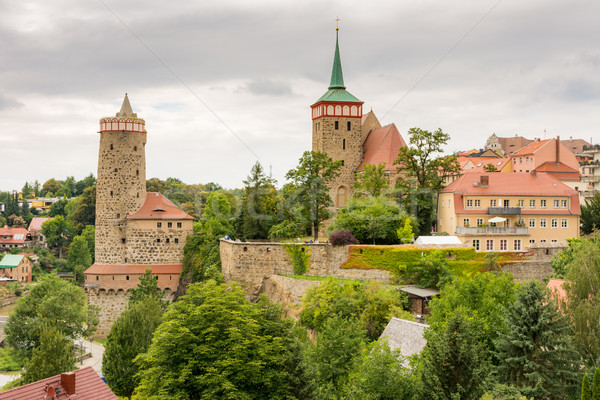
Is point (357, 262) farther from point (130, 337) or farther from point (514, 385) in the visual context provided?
point (514, 385)

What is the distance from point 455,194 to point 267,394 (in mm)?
25521

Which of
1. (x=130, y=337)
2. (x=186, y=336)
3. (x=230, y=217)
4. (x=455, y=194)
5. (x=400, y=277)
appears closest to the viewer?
(x=186, y=336)

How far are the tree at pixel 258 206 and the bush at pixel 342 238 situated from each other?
29.5ft

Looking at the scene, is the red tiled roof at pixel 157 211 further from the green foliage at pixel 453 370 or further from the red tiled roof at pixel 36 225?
the red tiled roof at pixel 36 225

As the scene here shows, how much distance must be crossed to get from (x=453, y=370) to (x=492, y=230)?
22281mm

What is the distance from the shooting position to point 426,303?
3562 cm

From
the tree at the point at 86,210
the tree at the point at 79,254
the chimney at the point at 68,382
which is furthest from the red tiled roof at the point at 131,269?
the tree at the point at 79,254

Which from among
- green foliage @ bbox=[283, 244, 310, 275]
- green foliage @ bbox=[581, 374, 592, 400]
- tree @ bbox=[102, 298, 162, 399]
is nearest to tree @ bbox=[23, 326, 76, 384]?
tree @ bbox=[102, 298, 162, 399]

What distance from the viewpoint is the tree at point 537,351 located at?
21.6 meters

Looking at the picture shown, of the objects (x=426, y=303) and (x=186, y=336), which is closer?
(x=186, y=336)

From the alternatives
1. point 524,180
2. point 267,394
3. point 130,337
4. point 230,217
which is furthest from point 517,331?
point 230,217

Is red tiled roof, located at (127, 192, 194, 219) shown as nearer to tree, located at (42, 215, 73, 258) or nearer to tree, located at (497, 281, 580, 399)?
tree, located at (497, 281, 580, 399)

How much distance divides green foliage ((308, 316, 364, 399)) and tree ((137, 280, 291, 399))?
9.92 feet

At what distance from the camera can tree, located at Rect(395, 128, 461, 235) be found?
45406 mm
